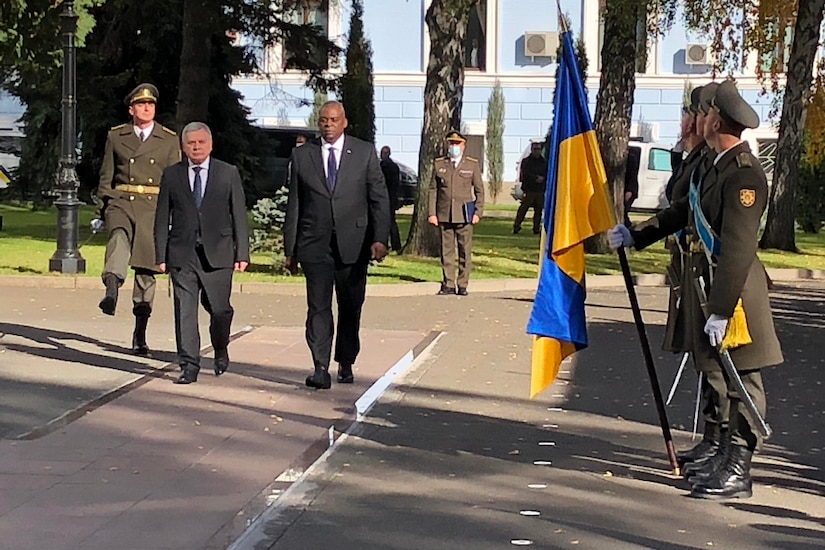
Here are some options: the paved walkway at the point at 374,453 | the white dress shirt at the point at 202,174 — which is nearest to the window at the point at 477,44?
the paved walkway at the point at 374,453

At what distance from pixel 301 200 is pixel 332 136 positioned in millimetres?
503

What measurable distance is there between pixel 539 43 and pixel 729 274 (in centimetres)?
4059

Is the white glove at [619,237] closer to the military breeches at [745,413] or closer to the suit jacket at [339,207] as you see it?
the military breeches at [745,413]

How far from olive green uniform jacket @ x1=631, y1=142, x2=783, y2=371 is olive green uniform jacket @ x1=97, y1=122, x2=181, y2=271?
512 centimetres

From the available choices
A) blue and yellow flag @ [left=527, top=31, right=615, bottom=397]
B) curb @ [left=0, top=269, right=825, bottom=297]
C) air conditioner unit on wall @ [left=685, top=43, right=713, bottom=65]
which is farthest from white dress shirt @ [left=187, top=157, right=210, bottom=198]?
air conditioner unit on wall @ [left=685, top=43, right=713, bottom=65]

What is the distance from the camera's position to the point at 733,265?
6.85 meters

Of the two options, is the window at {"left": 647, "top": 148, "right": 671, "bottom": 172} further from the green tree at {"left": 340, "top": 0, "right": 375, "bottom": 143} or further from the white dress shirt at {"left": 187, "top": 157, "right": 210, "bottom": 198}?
the white dress shirt at {"left": 187, "top": 157, "right": 210, "bottom": 198}

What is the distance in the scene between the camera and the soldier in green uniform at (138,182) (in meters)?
11.5

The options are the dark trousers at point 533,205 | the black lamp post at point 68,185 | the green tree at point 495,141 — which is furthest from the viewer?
the green tree at point 495,141

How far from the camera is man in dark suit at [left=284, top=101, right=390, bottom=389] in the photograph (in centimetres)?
1030

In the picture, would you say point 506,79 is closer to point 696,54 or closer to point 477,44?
point 477,44

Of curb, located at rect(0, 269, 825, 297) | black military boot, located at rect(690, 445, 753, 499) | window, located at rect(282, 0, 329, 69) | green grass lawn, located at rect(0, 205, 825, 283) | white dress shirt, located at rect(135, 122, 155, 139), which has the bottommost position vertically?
green grass lawn, located at rect(0, 205, 825, 283)

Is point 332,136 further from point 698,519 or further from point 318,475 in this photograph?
point 698,519

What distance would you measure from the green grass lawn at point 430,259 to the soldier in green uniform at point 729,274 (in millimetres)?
11484
